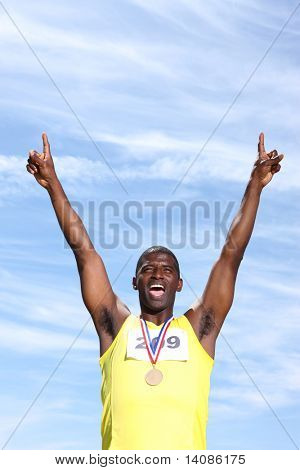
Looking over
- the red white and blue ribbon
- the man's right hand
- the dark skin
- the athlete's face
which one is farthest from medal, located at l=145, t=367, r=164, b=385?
the man's right hand

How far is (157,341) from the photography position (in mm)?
7234

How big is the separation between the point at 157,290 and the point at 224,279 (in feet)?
1.92

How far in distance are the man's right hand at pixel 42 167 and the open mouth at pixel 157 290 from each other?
4.64 feet

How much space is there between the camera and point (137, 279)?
754 centimetres

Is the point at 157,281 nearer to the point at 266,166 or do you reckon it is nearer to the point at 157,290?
the point at 157,290

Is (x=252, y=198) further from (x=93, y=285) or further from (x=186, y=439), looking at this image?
(x=186, y=439)

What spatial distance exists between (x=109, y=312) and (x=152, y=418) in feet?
3.82

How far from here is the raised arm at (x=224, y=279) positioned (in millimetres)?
7445

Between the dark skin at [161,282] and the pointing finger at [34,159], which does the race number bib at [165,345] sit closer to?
the dark skin at [161,282]

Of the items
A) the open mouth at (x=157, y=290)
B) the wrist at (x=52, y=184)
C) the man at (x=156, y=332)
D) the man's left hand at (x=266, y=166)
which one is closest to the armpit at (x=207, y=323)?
the man at (x=156, y=332)

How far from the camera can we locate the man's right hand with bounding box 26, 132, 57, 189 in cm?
799

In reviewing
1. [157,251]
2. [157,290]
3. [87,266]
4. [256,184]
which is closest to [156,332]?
[157,290]

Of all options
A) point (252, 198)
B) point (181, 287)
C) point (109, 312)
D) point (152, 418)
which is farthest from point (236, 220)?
point (152, 418)

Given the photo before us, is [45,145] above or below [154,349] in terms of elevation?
above
